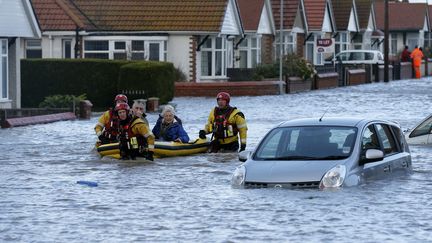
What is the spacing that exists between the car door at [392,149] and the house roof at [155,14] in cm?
4144

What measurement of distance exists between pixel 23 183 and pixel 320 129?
16.7ft

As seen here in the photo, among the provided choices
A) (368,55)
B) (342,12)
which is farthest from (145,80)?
(342,12)

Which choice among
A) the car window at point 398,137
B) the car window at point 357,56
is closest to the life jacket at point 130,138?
the car window at point 398,137

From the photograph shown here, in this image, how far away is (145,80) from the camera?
4638 centimetres

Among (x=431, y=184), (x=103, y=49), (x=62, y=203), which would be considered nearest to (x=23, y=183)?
(x=62, y=203)

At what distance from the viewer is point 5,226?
1576 centimetres

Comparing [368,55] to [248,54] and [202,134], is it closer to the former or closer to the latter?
[248,54]

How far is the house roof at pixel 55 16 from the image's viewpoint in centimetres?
5866

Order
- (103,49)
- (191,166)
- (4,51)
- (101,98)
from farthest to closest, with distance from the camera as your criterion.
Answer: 1. (103,49)
2. (101,98)
3. (4,51)
4. (191,166)

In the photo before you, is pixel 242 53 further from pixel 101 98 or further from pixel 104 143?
pixel 104 143

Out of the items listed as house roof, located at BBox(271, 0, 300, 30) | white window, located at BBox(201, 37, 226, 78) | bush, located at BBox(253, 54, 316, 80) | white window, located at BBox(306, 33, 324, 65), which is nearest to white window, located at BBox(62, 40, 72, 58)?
white window, located at BBox(201, 37, 226, 78)

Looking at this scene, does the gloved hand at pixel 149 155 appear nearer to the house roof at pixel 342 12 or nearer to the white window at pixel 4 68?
the white window at pixel 4 68

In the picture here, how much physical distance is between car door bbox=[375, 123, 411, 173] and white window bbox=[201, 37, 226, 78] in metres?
42.8

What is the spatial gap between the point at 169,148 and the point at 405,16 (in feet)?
298
